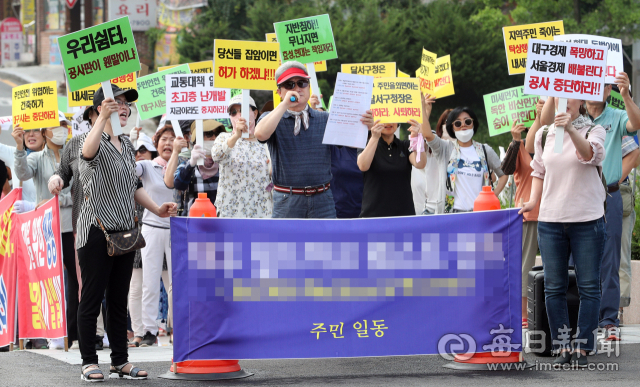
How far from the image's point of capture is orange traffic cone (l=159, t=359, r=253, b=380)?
5816mm

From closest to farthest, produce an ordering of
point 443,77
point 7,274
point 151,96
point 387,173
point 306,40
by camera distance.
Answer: point 387,173
point 7,274
point 306,40
point 151,96
point 443,77

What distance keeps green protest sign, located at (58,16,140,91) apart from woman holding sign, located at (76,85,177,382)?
1.25 feet

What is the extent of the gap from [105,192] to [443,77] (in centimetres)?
571

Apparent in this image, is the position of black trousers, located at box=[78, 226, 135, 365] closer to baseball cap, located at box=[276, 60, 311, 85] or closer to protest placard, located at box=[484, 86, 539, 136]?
baseball cap, located at box=[276, 60, 311, 85]

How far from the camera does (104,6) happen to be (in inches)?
1858

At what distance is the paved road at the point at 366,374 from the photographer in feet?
18.6

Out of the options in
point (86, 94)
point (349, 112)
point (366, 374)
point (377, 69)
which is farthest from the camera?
point (377, 69)

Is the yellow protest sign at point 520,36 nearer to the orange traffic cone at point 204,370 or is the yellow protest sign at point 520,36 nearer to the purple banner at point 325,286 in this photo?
the purple banner at point 325,286

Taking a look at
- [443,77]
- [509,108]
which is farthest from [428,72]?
[509,108]

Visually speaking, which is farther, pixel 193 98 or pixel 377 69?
pixel 377 69

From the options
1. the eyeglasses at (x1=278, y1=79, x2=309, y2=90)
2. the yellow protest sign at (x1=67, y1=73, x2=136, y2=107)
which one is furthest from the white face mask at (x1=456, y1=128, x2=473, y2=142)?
the yellow protest sign at (x1=67, y1=73, x2=136, y2=107)

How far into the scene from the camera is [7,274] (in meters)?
8.17

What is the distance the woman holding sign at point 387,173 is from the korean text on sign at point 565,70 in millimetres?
1345

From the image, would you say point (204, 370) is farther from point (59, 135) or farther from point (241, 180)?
point (59, 135)
